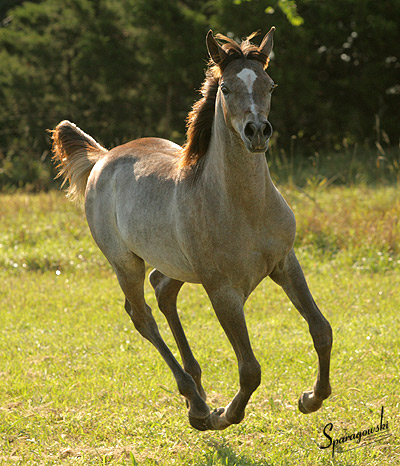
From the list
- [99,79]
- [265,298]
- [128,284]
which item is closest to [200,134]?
[128,284]

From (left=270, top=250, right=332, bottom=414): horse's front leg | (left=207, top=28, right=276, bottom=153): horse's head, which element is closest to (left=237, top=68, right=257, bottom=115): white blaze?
(left=207, top=28, right=276, bottom=153): horse's head

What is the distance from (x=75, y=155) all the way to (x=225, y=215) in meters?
2.26

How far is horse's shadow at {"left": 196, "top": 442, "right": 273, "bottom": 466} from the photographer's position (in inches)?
150

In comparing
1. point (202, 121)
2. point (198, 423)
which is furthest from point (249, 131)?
point (198, 423)

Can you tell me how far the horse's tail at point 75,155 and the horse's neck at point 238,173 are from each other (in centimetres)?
197

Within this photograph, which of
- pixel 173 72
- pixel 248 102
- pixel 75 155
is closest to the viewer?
pixel 248 102

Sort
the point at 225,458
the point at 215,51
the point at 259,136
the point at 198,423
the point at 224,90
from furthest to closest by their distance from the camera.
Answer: the point at 198,423 < the point at 225,458 < the point at 215,51 < the point at 224,90 < the point at 259,136

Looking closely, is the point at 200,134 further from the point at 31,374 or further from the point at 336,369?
the point at 31,374

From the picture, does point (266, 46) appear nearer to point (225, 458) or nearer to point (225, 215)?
point (225, 215)

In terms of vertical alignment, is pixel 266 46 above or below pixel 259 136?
above

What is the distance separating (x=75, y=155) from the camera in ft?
17.6

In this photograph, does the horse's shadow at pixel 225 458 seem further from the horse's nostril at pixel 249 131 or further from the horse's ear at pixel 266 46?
the horse's ear at pixel 266 46

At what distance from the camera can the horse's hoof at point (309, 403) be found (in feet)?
12.8

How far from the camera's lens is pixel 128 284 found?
4.70m
